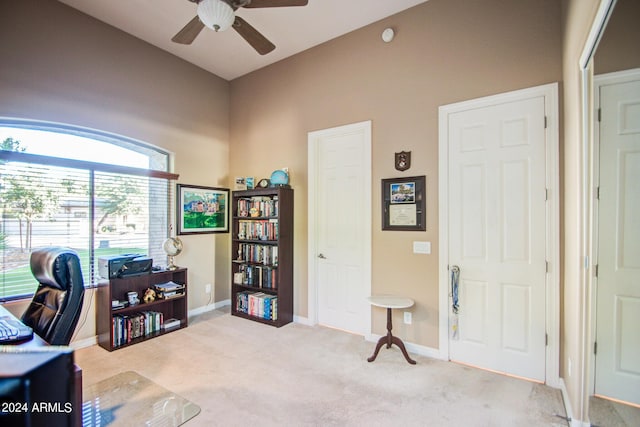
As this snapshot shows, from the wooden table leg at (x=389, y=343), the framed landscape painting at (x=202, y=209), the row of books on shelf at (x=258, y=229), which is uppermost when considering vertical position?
the framed landscape painting at (x=202, y=209)

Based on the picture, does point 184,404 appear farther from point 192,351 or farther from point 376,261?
point 376,261

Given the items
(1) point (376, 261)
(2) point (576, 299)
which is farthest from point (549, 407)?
(1) point (376, 261)

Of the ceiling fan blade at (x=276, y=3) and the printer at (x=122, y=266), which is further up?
the ceiling fan blade at (x=276, y=3)

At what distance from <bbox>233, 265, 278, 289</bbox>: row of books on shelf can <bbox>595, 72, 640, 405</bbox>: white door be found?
10.2 ft

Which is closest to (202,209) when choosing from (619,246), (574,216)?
(574,216)

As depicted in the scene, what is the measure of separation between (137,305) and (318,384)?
7.34ft

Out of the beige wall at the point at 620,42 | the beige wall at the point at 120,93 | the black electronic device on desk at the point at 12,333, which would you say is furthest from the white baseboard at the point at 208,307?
the beige wall at the point at 620,42

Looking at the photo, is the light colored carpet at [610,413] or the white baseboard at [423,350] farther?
the white baseboard at [423,350]

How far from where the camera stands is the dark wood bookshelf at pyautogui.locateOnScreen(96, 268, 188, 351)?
10.3 ft

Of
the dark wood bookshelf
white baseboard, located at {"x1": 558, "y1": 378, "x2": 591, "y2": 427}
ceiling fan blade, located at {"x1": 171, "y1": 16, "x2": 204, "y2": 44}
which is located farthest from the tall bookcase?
white baseboard, located at {"x1": 558, "y1": 378, "x2": 591, "y2": 427}

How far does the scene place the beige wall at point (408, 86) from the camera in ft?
8.57

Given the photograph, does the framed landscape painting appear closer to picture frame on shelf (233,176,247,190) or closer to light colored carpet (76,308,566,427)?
picture frame on shelf (233,176,247,190)

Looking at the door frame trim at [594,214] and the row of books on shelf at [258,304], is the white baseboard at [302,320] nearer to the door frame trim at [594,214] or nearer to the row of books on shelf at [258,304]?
the row of books on shelf at [258,304]

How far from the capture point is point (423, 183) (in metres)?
3.05
